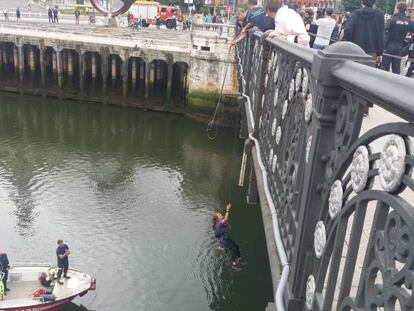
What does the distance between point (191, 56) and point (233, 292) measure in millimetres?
18297

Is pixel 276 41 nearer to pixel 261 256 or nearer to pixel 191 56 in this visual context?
pixel 261 256

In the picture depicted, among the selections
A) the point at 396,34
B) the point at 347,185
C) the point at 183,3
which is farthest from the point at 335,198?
the point at 183,3

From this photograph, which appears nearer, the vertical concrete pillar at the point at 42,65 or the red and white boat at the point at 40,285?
the red and white boat at the point at 40,285

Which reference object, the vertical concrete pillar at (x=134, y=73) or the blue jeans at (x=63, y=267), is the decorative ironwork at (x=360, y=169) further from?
the vertical concrete pillar at (x=134, y=73)

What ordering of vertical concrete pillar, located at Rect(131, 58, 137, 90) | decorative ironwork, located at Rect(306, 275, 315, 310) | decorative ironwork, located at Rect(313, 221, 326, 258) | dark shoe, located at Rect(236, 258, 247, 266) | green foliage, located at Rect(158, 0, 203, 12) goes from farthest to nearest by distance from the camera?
1. green foliage, located at Rect(158, 0, 203, 12)
2. vertical concrete pillar, located at Rect(131, 58, 137, 90)
3. dark shoe, located at Rect(236, 258, 247, 266)
4. decorative ironwork, located at Rect(306, 275, 315, 310)
5. decorative ironwork, located at Rect(313, 221, 326, 258)

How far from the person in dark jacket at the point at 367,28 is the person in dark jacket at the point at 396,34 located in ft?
5.81

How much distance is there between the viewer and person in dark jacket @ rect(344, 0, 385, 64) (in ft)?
25.5

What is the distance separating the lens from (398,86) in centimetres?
154

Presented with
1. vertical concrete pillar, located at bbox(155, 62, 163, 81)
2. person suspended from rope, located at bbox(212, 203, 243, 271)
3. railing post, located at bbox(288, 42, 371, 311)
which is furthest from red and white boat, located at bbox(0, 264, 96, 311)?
vertical concrete pillar, located at bbox(155, 62, 163, 81)

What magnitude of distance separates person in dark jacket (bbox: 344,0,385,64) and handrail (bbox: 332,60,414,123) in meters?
6.25

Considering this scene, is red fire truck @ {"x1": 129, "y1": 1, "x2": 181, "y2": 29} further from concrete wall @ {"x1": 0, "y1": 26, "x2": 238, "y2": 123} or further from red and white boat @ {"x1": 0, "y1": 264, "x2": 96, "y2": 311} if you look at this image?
red and white boat @ {"x1": 0, "y1": 264, "x2": 96, "y2": 311}

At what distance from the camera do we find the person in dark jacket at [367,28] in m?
7.77

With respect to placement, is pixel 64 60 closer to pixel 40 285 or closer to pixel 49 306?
pixel 40 285

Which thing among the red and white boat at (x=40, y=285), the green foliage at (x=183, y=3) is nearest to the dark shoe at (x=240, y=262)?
the red and white boat at (x=40, y=285)
